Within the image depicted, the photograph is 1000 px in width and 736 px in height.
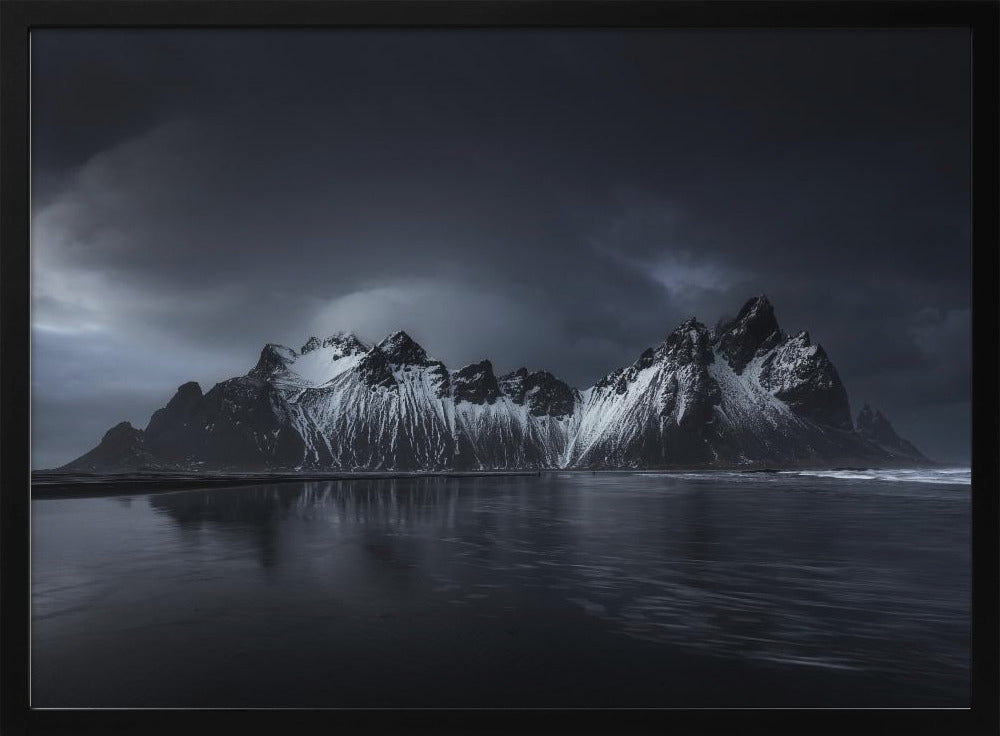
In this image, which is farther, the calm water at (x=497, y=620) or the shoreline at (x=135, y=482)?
the shoreline at (x=135, y=482)

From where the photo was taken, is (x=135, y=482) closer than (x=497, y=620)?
No

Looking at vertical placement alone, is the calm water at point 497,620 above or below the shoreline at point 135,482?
above

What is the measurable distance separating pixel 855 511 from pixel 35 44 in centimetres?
3252

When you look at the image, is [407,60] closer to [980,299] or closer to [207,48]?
[207,48]

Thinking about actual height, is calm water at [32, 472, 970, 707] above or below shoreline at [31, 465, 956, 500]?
above

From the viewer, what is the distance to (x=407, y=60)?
669 cm

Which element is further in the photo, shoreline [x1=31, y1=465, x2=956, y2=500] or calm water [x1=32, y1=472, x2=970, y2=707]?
shoreline [x1=31, y1=465, x2=956, y2=500]

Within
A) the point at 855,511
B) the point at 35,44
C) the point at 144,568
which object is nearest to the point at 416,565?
the point at 144,568

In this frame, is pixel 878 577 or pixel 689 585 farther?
pixel 878 577

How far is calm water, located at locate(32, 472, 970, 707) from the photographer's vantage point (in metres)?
6.15

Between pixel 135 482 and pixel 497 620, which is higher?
pixel 497 620

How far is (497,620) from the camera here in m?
8.81

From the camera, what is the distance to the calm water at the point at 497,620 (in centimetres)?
615

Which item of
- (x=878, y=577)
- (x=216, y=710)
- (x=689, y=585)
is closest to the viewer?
(x=216, y=710)
